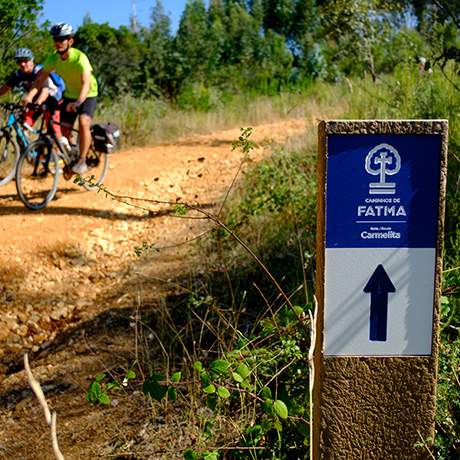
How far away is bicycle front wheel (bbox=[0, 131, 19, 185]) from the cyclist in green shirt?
628 mm

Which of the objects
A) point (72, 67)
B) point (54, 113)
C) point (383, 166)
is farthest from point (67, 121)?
point (383, 166)

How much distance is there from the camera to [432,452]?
8.02 feet

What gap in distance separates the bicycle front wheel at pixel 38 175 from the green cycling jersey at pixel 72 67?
68 centimetres

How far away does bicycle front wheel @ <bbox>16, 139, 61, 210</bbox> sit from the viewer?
7.60 meters

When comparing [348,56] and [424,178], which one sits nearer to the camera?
[424,178]

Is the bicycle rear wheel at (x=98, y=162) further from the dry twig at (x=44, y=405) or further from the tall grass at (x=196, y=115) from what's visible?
the dry twig at (x=44, y=405)

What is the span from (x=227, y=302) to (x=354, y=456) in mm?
2301

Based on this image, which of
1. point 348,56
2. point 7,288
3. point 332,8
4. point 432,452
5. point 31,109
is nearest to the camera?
point 432,452

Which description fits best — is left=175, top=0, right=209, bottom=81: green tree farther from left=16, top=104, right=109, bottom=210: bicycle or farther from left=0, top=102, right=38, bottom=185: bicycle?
left=0, top=102, right=38, bottom=185: bicycle

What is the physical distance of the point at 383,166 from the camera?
2.21 m

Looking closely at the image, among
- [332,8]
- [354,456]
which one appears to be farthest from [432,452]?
[332,8]

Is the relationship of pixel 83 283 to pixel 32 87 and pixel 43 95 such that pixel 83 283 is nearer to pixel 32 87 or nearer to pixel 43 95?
pixel 43 95

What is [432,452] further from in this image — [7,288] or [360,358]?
[7,288]

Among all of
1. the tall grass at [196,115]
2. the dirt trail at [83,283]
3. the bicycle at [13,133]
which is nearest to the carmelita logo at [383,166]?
the dirt trail at [83,283]
